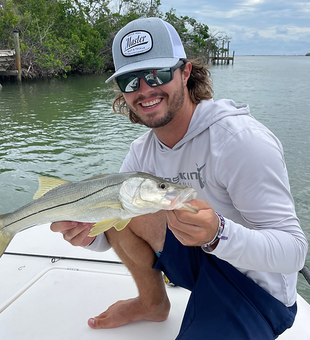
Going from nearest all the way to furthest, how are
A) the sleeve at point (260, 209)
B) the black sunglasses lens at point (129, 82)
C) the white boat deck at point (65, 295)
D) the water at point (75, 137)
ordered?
the sleeve at point (260, 209) → the white boat deck at point (65, 295) → the black sunglasses lens at point (129, 82) → the water at point (75, 137)

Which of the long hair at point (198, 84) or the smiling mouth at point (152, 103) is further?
the long hair at point (198, 84)

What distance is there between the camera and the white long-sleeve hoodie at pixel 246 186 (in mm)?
1717

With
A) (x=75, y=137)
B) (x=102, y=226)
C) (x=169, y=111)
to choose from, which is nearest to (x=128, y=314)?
(x=102, y=226)

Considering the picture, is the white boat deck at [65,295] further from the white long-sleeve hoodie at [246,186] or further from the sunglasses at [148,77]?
the sunglasses at [148,77]

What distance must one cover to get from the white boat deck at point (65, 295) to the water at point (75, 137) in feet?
8.41

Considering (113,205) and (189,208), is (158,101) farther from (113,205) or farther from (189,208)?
(189,208)

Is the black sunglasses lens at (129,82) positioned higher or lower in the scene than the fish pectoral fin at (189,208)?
higher

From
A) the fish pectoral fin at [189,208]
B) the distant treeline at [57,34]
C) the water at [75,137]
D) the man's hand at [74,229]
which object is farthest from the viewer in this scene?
the distant treeline at [57,34]

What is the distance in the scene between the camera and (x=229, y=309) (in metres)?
1.87

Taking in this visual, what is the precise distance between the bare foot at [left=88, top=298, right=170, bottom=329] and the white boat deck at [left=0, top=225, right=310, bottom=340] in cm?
Result: 4

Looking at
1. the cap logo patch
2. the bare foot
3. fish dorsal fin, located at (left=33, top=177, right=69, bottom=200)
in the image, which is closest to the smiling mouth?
the cap logo patch

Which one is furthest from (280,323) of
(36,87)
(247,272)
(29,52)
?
(29,52)

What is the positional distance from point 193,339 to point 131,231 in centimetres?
87

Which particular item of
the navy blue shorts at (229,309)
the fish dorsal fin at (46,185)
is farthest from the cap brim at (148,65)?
the navy blue shorts at (229,309)
